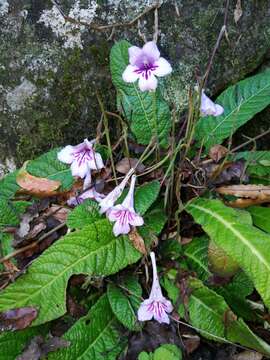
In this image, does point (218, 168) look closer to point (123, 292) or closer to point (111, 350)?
point (123, 292)

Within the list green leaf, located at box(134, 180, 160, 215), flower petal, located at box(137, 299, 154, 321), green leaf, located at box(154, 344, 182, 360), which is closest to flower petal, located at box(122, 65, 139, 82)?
green leaf, located at box(134, 180, 160, 215)

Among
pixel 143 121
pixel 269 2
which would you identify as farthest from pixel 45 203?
pixel 269 2

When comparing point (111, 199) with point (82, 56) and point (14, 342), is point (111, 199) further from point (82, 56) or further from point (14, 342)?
point (82, 56)

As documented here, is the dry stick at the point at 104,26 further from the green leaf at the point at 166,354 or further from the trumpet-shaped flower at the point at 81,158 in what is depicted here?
the green leaf at the point at 166,354

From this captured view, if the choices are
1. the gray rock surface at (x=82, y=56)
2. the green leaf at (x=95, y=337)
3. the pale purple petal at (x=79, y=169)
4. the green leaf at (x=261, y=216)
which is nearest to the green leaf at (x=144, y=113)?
the gray rock surface at (x=82, y=56)

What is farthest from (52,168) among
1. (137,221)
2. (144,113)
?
(137,221)

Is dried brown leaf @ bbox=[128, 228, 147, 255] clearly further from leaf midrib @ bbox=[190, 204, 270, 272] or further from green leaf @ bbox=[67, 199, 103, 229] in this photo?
leaf midrib @ bbox=[190, 204, 270, 272]
